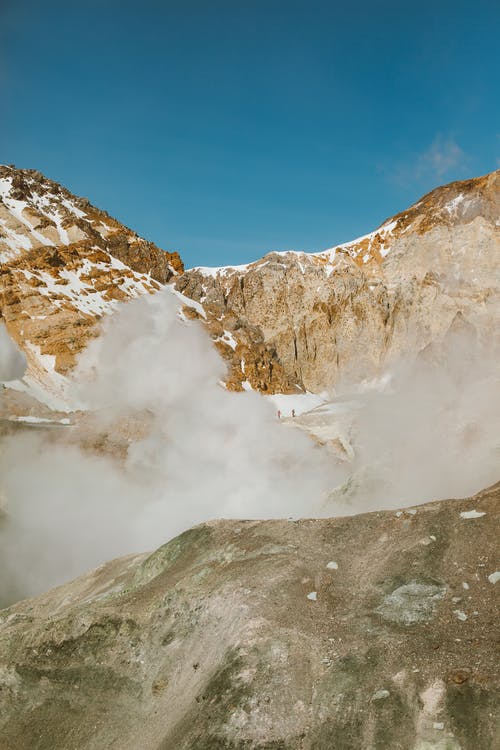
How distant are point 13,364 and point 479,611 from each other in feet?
126

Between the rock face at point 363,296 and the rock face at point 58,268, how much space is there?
7814mm

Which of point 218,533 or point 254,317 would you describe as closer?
point 218,533

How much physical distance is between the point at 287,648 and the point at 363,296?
56.6 metres

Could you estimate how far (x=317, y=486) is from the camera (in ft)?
93.7

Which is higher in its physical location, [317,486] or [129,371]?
[129,371]

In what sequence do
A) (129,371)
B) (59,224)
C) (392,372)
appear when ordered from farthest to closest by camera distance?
(59,224) < (392,372) < (129,371)

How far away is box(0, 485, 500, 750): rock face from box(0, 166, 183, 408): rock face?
106 ft

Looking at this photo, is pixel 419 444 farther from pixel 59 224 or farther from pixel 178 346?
pixel 59 224

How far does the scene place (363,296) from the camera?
200 feet

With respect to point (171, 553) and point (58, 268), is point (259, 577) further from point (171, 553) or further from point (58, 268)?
point (58, 268)

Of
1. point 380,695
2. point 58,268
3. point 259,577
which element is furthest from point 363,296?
point 380,695

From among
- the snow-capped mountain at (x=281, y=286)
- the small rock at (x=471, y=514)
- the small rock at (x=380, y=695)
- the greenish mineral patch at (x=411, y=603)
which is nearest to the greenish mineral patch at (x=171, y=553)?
the greenish mineral patch at (x=411, y=603)

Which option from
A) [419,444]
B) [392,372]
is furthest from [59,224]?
[419,444]

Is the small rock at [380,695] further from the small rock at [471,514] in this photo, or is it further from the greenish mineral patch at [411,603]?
the small rock at [471,514]
